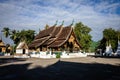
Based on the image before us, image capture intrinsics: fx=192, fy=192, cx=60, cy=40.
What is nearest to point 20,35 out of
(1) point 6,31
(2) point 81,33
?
(1) point 6,31

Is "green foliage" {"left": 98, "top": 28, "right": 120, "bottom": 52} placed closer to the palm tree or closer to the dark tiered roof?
the dark tiered roof

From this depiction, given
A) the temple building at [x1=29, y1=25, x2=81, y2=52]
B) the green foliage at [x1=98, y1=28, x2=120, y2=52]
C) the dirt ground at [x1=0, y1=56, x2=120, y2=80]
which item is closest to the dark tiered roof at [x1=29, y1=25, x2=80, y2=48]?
the temple building at [x1=29, y1=25, x2=81, y2=52]

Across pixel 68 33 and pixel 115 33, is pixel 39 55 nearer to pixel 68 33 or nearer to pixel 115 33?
pixel 68 33

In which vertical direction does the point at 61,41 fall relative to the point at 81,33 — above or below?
below

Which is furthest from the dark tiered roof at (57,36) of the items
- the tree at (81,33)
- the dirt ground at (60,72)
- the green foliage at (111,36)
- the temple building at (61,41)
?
the green foliage at (111,36)

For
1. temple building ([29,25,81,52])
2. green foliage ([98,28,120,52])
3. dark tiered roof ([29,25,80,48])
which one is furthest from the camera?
green foliage ([98,28,120,52])

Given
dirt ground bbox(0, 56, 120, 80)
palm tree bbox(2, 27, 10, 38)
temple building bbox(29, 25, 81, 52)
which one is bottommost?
dirt ground bbox(0, 56, 120, 80)

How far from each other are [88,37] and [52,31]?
13.6 m

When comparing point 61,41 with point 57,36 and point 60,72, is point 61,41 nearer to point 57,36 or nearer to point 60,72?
point 57,36

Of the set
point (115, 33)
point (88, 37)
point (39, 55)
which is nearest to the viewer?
point (39, 55)

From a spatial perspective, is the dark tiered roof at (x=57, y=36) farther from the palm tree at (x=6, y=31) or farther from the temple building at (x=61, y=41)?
the palm tree at (x=6, y=31)

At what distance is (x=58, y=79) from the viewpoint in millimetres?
11562

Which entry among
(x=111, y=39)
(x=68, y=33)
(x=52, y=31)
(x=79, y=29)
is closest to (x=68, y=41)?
(x=68, y=33)

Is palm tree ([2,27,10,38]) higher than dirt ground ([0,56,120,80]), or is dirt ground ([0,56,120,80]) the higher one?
palm tree ([2,27,10,38])
